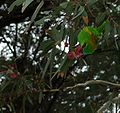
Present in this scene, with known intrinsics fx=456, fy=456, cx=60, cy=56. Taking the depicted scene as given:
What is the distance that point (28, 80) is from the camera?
7.45 feet

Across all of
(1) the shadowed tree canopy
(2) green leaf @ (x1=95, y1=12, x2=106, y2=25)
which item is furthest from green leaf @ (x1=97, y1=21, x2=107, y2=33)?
(1) the shadowed tree canopy

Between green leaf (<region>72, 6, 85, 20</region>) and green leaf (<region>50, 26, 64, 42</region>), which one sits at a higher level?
green leaf (<region>72, 6, 85, 20</region>)

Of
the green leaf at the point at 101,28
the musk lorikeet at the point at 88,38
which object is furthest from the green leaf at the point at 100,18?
the musk lorikeet at the point at 88,38

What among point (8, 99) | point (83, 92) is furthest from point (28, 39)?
point (8, 99)

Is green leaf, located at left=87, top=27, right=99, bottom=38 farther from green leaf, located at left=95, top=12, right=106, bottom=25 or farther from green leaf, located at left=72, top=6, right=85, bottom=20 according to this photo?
green leaf, located at left=95, top=12, right=106, bottom=25

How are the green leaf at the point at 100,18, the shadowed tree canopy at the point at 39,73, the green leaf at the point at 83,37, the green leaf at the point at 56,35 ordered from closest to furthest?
the green leaf at the point at 83,37 < the green leaf at the point at 56,35 < the green leaf at the point at 100,18 < the shadowed tree canopy at the point at 39,73

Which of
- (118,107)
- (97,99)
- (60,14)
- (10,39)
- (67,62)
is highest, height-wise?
(60,14)

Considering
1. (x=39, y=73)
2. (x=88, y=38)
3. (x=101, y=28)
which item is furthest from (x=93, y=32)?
(x=39, y=73)

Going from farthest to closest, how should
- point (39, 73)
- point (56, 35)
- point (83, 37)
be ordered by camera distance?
point (39, 73) → point (56, 35) → point (83, 37)

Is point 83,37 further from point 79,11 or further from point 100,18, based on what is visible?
point 100,18

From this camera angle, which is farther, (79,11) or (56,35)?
(56,35)

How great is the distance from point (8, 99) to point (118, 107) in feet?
3.36

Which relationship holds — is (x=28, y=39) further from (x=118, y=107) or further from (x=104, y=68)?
(x=118, y=107)

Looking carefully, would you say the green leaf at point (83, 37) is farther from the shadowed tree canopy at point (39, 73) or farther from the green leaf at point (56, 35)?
the shadowed tree canopy at point (39, 73)
